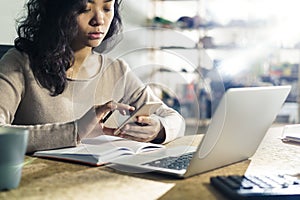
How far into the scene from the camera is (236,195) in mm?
756

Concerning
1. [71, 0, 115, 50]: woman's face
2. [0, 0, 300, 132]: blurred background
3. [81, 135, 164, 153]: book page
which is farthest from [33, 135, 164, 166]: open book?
[0, 0, 300, 132]: blurred background

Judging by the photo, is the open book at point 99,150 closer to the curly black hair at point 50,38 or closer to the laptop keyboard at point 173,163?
the laptop keyboard at point 173,163

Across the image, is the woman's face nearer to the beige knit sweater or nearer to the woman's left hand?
the beige knit sweater

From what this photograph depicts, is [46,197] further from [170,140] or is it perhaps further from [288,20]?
[288,20]

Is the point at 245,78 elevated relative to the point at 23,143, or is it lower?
lower

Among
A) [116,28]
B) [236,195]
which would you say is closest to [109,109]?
[236,195]

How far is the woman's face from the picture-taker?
165 cm

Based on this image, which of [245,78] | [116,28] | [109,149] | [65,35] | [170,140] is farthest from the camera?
[245,78]

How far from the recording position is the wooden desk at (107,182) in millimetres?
788

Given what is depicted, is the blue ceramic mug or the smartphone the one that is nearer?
the blue ceramic mug

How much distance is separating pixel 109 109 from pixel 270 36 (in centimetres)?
393

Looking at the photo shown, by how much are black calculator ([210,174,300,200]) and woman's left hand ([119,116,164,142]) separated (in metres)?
0.45

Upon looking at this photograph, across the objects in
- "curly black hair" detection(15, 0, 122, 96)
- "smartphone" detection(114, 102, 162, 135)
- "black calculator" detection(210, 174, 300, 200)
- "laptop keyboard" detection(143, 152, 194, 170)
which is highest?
"curly black hair" detection(15, 0, 122, 96)

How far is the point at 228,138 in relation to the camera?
96 centimetres
